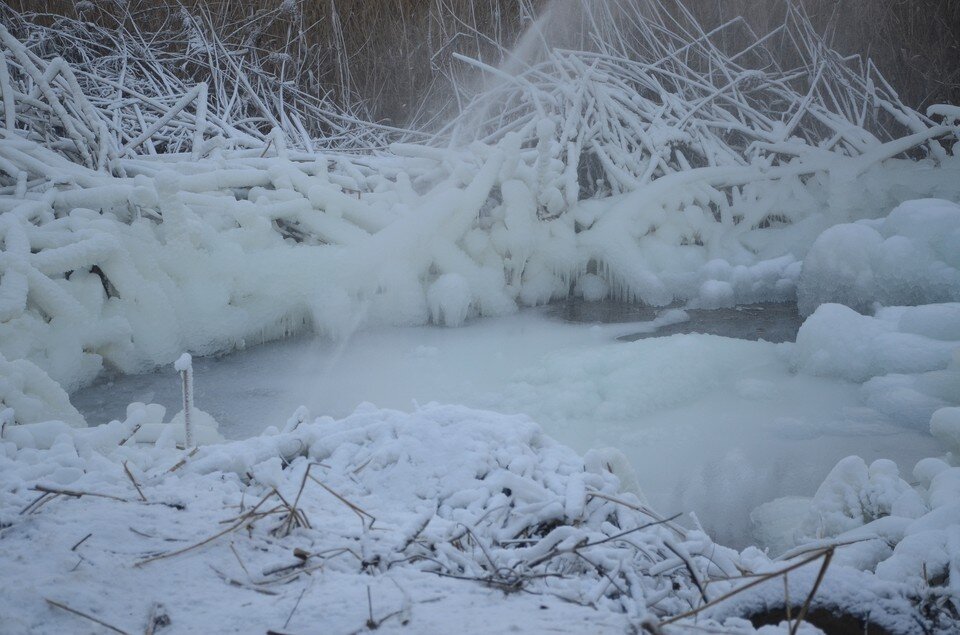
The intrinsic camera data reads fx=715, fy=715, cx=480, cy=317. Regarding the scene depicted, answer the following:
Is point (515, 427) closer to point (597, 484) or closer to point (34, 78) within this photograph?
point (597, 484)

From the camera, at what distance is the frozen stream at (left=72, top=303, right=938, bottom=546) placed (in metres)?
2.53

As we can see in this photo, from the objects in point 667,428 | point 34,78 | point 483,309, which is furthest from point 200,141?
point 667,428

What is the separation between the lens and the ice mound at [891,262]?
3609 millimetres

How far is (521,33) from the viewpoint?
6.00m

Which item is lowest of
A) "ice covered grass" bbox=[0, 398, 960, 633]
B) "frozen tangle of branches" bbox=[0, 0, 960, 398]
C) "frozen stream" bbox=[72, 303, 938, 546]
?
"frozen stream" bbox=[72, 303, 938, 546]

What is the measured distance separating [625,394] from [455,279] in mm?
1192

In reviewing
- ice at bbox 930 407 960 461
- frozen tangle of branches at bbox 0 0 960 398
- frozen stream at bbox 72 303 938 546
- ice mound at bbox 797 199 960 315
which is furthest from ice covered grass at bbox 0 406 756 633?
ice mound at bbox 797 199 960 315

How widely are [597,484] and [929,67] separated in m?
5.97

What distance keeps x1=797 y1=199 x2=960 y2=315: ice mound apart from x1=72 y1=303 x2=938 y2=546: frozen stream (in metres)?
0.33

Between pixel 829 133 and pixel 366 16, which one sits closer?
pixel 829 133

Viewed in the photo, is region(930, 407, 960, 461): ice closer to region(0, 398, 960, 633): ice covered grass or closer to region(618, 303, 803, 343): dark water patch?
region(0, 398, 960, 633): ice covered grass

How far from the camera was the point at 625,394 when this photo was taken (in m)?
2.99

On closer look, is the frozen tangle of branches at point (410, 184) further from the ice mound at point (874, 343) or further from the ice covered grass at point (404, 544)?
the ice covered grass at point (404, 544)

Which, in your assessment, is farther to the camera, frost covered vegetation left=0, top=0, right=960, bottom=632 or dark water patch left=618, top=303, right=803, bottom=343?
dark water patch left=618, top=303, right=803, bottom=343
